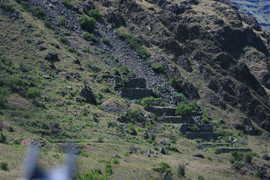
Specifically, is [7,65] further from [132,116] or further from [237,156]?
[237,156]

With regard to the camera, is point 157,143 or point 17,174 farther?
point 157,143

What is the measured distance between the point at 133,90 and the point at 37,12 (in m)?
28.4

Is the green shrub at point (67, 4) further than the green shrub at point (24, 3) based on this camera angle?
Yes

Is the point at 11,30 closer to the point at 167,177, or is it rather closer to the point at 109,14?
the point at 109,14

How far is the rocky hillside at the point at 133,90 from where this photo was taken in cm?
3956

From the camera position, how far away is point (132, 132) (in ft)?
162

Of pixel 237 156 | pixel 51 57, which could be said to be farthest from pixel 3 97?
pixel 237 156

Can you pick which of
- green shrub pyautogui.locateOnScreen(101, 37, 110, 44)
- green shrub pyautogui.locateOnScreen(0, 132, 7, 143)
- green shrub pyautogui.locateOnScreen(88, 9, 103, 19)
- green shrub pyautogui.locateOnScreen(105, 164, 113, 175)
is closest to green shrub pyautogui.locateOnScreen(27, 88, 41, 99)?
green shrub pyautogui.locateOnScreen(0, 132, 7, 143)

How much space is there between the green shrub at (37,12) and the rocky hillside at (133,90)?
0.24 meters

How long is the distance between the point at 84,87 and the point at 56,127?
13.1 m

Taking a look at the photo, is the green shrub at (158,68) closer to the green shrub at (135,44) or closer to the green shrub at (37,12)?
the green shrub at (135,44)

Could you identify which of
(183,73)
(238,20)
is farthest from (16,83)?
(238,20)

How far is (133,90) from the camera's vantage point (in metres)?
61.9

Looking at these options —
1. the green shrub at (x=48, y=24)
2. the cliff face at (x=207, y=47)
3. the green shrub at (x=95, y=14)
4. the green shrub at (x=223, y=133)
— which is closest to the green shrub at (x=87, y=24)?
the green shrub at (x=95, y=14)
